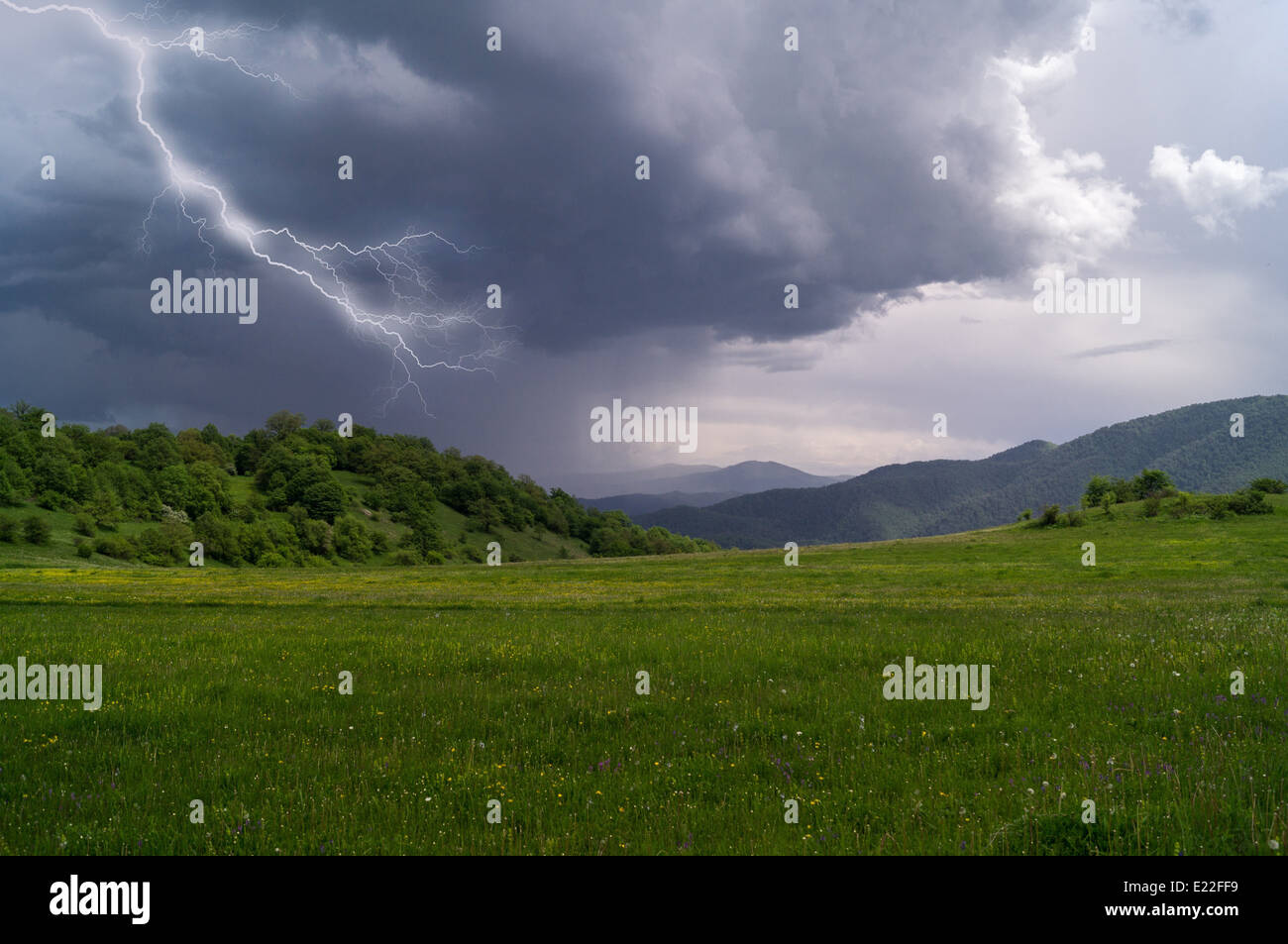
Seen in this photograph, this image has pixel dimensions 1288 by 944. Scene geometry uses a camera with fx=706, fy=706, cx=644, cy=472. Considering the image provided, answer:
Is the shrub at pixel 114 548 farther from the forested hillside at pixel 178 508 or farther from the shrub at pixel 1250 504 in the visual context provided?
the shrub at pixel 1250 504

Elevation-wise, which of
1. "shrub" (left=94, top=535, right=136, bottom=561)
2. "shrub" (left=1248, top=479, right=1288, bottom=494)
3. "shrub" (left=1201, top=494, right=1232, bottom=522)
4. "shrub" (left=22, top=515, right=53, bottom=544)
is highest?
"shrub" (left=1248, top=479, right=1288, bottom=494)

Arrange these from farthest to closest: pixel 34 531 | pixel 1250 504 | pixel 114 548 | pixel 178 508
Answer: pixel 178 508 < pixel 114 548 < pixel 34 531 < pixel 1250 504

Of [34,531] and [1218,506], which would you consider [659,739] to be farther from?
[34,531]

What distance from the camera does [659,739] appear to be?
10.0 meters

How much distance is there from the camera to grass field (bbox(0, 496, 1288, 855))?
6.82 meters

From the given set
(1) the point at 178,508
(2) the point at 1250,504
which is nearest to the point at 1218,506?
(2) the point at 1250,504

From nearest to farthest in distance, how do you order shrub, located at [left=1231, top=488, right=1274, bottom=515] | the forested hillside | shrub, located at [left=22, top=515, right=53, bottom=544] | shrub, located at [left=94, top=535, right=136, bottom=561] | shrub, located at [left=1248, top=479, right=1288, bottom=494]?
shrub, located at [left=1231, top=488, right=1274, bottom=515] < shrub, located at [left=1248, top=479, right=1288, bottom=494] < shrub, located at [left=22, top=515, right=53, bottom=544] < shrub, located at [left=94, top=535, right=136, bottom=561] < the forested hillside

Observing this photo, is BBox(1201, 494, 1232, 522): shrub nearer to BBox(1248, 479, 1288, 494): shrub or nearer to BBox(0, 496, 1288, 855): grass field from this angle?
BBox(1248, 479, 1288, 494): shrub

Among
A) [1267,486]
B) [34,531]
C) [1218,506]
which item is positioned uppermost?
[1267,486]

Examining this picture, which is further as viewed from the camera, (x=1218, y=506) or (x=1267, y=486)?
(x=1267, y=486)

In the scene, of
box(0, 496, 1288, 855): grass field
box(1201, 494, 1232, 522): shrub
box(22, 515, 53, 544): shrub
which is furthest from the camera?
box(22, 515, 53, 544): shrub

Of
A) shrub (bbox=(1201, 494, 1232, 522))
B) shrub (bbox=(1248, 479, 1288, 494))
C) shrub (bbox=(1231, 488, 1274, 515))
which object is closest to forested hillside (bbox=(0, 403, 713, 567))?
shrub (bbox=(1201, 494, 1232, 522))

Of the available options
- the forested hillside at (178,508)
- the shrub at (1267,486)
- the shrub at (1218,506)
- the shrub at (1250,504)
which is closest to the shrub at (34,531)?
the forested hillside at (178,508)
